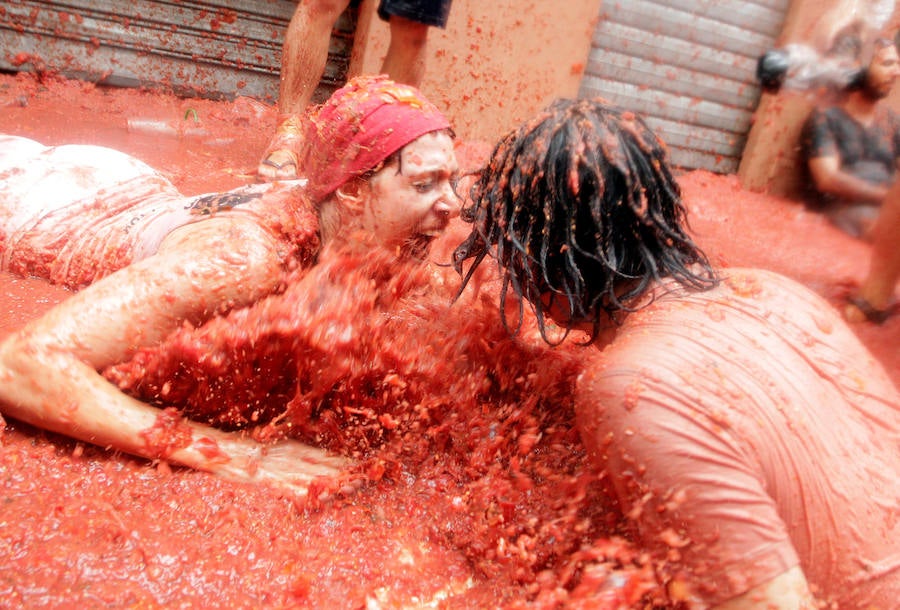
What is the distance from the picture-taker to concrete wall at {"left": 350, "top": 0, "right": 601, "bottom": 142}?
5258 mm

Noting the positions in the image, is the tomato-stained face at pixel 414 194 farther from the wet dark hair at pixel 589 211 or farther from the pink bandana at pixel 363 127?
the wet dark hair at pixel 589 211

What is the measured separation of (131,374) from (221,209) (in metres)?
0.64

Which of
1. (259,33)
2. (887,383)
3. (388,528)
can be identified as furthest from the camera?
(259,33)

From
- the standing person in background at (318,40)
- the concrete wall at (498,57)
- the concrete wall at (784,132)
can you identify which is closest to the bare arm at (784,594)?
the standing person in background at (318,40)

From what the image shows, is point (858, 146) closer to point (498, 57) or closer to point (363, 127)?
point (498, 57)

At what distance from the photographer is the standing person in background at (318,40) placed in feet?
13.1

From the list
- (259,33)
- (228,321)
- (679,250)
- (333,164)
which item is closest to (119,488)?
(228,321)

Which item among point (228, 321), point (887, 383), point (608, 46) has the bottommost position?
point (228, 321)

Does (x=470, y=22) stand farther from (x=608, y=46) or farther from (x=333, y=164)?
(x=333, y=164)

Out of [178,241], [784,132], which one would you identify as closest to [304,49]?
[178,241]

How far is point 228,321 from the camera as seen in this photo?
6.57 feet

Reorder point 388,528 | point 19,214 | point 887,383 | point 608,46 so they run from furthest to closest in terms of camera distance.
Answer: point 608,46, point 19,214, point 388,528, point 887,383

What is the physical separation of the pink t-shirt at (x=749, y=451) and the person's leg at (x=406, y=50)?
332 cm

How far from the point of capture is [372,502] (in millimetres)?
2010
